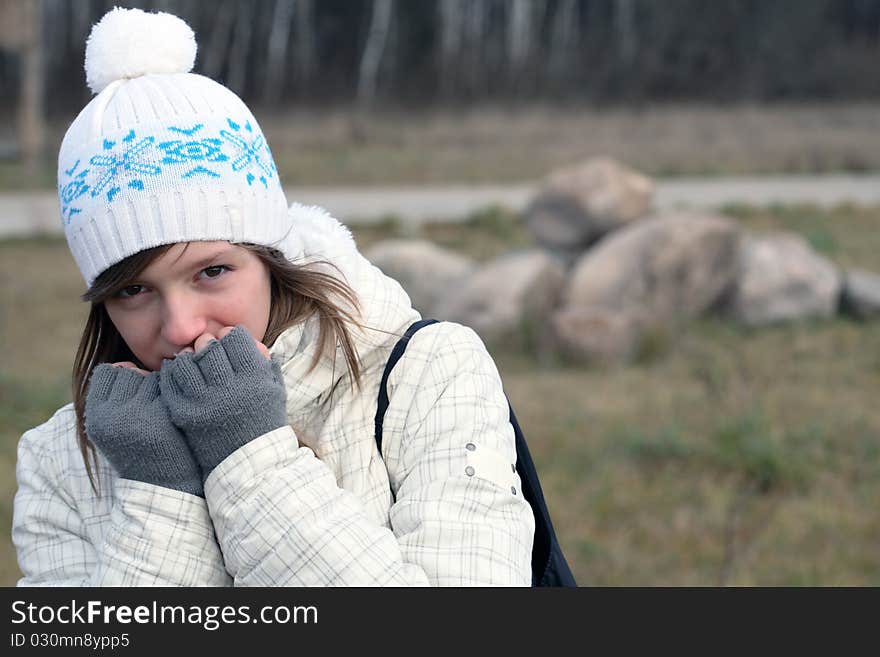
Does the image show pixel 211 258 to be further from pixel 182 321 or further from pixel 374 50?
pixel 374 50

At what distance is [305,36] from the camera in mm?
22156

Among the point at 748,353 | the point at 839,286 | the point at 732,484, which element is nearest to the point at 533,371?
the point at 748,353

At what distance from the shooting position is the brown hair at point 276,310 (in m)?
1.59

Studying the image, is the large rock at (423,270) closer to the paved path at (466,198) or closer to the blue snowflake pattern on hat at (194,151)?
the paved path at (466,198)

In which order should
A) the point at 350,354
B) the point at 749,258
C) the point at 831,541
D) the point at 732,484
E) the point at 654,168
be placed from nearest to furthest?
the point at 350,354
the point at 831,541
the point at 732,484
the point at 749,258
the point at 654,168

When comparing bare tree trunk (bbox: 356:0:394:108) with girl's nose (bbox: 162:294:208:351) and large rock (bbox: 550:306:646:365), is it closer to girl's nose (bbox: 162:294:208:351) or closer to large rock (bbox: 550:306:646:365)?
large rock (bbox: 550:306:646:365)

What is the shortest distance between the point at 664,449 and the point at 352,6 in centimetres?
1925

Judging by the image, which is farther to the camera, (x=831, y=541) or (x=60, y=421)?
(x=831, y=541)

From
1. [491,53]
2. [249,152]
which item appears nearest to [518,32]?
[491,53]

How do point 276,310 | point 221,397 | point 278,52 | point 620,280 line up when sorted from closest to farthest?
1. point 221,397
2. point 276,310
3. point 620,280
4. point 278,52

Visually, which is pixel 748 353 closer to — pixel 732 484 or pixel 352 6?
pixel 732 484

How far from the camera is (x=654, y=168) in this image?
14859 mm

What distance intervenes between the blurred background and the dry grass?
0.10m

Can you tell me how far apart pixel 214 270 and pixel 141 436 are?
0.29 meters
